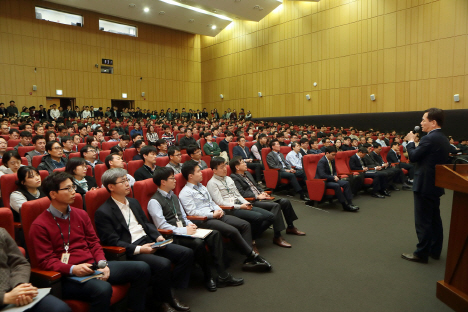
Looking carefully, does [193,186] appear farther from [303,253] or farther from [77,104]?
[77,104]

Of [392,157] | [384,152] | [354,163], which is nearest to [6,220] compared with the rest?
[354,163]

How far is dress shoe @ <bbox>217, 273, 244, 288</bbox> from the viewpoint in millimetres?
2381

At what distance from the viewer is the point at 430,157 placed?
263cm

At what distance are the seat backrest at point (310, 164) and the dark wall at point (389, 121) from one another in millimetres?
6347

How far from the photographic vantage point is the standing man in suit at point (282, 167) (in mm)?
4949

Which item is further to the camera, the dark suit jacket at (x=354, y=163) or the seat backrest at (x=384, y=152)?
the seat backrest at (x=384, y=152)

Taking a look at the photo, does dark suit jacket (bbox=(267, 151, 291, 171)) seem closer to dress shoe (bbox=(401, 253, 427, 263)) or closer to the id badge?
dress shoe (bbox=(401, 253, 427, 263))

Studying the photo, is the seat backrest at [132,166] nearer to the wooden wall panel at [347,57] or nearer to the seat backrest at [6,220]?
the seat backrest at [6,220]

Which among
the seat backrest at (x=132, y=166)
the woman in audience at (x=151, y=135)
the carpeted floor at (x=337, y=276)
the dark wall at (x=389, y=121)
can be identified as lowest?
the carpeted floor at (x=337, y=276)

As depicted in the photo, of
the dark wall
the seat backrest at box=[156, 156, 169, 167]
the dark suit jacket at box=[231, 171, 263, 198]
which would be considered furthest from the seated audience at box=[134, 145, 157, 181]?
the dark wall

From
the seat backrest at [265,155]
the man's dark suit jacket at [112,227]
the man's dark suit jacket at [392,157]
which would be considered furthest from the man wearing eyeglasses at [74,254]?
the man's dark suit jacket at [392,157]

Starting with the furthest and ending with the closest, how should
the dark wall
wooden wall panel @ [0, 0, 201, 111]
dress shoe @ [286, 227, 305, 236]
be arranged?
wooden wall panel @ [0, 0, 201, 111]
the dark wall
dress shoe @ [286, 227, 305, 236]

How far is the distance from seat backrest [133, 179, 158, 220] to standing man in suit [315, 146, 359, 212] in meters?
2.67

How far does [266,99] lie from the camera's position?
46.6ft
